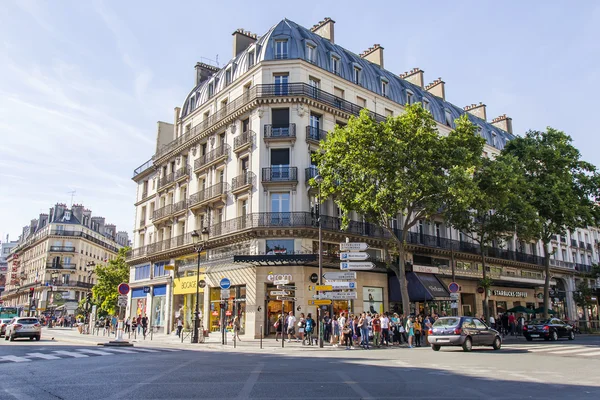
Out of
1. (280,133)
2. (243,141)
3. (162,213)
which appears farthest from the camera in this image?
(162,213)

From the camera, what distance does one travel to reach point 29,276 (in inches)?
3164

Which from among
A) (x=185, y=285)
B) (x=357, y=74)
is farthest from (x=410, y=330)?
(x=357, y=74)

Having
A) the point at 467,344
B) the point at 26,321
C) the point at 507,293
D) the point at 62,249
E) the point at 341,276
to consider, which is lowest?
the point at 467,344

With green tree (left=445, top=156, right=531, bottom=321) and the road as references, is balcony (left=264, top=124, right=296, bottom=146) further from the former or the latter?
the road

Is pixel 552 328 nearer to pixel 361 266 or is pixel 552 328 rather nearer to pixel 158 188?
pixel 361 266

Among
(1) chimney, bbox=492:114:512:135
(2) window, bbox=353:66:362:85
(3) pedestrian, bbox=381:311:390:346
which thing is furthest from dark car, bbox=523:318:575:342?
(1) chimney, bbox=492:114:512:135

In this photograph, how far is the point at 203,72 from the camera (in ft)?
130

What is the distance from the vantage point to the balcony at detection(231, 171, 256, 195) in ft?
93.7

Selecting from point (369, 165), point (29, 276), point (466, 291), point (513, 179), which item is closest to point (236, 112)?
point (369, 165)

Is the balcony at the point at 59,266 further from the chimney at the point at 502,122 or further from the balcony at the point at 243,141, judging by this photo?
the chimney at the point at 502,122

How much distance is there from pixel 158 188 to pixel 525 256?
33.3 metres

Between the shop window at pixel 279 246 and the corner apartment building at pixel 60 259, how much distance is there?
50.3 m

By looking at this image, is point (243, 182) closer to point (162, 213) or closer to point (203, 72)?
point (162, 213)

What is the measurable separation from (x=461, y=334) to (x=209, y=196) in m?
19.8
